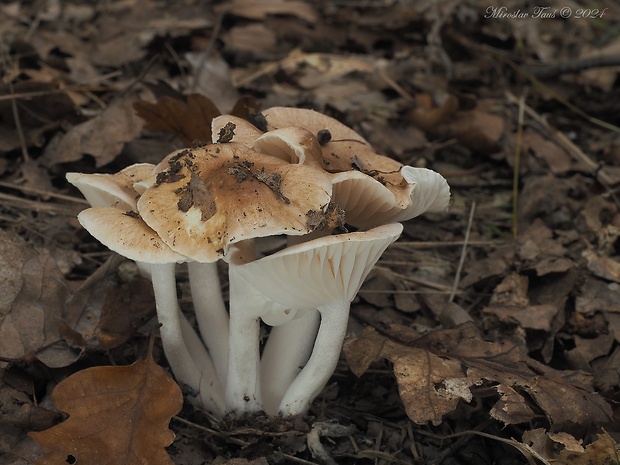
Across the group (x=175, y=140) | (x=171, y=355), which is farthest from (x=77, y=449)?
(x=175, y=140)

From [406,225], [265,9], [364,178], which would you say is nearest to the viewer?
[364,178]

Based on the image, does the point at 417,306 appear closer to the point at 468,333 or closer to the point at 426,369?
the point at 468,333

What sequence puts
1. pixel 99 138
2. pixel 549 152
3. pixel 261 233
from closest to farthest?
pixel 261 233, pixel 99 138, pixel 549 152

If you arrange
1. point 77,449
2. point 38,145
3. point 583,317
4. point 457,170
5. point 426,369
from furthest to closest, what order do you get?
1. point 457,170
2. point 38,145
3. point 583,317
4. point 426,369
5. point 77,449

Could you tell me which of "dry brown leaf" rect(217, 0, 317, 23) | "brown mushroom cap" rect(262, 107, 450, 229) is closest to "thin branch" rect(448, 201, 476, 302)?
"brown mushroom cap" rect(262, 107, 450, 229)

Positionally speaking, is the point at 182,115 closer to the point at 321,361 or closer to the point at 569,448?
the point at 321,361

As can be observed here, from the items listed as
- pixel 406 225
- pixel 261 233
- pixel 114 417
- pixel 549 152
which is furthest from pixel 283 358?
pixel 549 152
